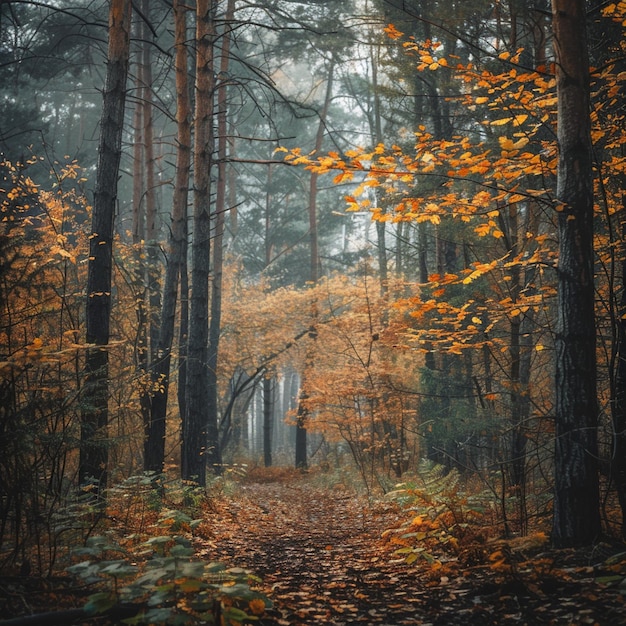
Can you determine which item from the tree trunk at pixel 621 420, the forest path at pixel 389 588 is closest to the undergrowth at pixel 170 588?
the forest path at pixel 389 588

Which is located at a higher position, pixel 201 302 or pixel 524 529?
pixel 201 302

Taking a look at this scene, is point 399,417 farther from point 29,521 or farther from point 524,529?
point 29,521

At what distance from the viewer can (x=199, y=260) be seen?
9.20 m

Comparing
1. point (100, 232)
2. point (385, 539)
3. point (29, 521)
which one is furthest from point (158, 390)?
point (29, 521)

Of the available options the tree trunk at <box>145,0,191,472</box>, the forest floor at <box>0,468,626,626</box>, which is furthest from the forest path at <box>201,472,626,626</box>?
the tree trunk at <box>145,0,191,472</box>

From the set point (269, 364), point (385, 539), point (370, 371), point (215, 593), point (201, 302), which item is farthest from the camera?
point (269, 364)

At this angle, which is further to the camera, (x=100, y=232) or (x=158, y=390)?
(x=158, y=390)

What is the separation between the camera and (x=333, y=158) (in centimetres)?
469

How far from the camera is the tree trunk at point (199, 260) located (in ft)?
29.5

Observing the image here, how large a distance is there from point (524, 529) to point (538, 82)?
13.8 feet

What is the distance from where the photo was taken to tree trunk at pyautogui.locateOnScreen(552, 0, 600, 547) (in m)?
4.37

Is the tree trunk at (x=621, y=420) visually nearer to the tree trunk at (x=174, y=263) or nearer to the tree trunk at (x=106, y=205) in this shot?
the tree trunk at (x=106, y=205)

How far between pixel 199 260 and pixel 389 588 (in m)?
6.27

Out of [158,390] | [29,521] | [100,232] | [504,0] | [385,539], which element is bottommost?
[385,539]
